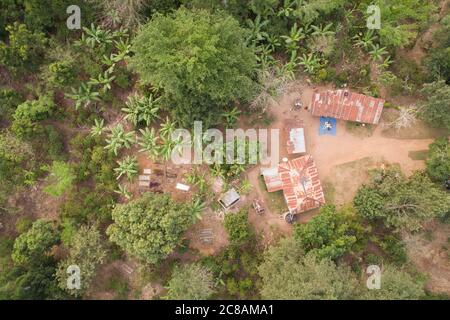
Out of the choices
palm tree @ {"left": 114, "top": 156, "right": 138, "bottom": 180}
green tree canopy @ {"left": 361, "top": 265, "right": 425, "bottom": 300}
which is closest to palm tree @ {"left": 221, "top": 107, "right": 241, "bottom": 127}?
palm tree @ {"left": 114, "top": 156, "right": 138, "bottom": 180}

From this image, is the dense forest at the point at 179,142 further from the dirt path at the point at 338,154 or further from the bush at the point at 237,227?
the dirt path at the point at 338,154

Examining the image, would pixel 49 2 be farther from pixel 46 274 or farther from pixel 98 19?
pixel 46 274

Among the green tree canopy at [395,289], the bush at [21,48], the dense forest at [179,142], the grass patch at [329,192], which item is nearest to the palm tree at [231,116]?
the dense forest at [179,142]

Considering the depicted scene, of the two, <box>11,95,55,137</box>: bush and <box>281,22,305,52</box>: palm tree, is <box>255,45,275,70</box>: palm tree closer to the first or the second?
<box>281,22,305,52</box>: palm tree

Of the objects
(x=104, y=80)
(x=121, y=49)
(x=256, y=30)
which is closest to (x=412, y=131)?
(x=256, y=30)

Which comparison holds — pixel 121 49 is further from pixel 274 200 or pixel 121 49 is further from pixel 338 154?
pixel 338 154
